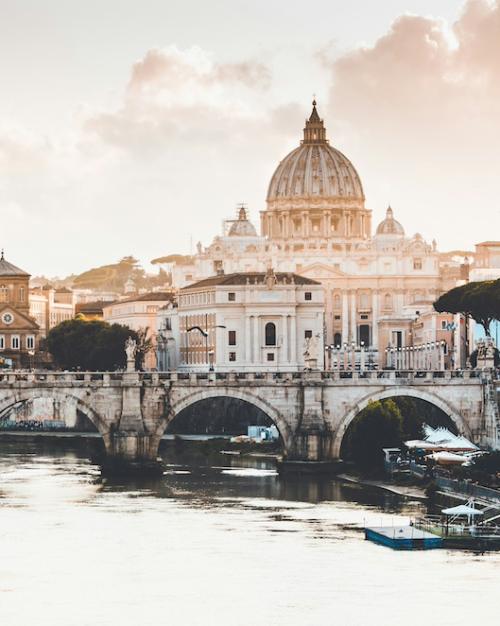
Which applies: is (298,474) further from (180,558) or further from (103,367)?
(103,367)

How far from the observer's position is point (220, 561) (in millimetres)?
71438

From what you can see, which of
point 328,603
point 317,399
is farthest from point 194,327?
point 328,603

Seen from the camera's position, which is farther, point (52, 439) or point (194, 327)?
point (194, 327)

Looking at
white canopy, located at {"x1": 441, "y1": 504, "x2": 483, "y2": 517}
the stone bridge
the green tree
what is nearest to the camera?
white canopy, located at {"x1": 441, "y1": 504, "x2": 483, "y2": 517}

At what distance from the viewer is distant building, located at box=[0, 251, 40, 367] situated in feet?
575

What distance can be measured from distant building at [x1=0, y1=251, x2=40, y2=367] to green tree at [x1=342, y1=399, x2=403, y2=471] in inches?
2742

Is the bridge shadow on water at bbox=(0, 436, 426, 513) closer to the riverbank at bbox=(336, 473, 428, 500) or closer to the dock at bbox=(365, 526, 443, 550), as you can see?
the riverbank at bbox=(336, 473, 428, 500)

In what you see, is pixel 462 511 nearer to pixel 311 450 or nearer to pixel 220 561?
pixel 220 561

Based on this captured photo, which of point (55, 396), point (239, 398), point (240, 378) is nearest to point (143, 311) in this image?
point (240, 378)

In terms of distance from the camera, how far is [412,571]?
68.7 metres

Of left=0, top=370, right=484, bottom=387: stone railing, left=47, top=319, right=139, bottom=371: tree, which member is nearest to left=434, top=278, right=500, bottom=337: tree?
left=0, top=370, right=484, bottom=387: stone railing

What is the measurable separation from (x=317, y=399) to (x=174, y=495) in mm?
11244

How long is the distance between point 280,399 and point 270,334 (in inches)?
2499

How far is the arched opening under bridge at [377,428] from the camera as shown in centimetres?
9794
